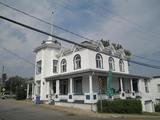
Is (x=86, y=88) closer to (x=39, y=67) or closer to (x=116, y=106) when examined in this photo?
(x=116, y=106)

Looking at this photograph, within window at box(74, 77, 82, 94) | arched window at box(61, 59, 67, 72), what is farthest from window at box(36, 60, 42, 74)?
window at box(74, 77, 82, 94)

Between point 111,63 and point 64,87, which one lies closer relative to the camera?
point 64,87

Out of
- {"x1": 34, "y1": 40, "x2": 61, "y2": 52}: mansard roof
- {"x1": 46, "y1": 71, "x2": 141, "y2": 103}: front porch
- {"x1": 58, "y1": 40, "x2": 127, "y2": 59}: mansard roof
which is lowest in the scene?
{"x1": 46, "y1": 71, "x2": 141, "y2": 103}: front porch

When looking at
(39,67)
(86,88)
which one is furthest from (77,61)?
(39,67)

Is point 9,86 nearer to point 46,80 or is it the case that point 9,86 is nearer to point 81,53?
point 46,80

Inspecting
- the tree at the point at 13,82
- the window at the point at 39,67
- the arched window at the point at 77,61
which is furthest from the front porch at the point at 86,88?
the tree at the point at 13,82

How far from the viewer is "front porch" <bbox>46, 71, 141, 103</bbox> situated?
2326cm

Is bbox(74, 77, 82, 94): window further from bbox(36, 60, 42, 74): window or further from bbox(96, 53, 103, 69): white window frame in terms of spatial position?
bbox(36, 60, 42, 74): window

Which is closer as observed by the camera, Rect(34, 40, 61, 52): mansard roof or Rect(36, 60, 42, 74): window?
Rect(34, 40, 61, 52): mansard roof

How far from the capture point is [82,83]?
86.5 ft

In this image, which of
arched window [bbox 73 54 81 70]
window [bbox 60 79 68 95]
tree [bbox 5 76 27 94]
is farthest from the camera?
tree [bbox 5 76 27 94]

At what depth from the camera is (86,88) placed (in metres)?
25.8

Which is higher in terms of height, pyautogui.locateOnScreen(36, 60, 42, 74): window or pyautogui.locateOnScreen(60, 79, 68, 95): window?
pyautogui.locateOnScreen(36, 60, 42, 74): window

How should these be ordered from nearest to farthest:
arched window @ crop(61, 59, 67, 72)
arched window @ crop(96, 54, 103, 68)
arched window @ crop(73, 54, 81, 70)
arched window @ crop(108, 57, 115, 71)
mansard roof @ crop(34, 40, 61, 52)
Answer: arched window @ crop(96, 54, 103, 68)
arched window @ crop(73, 54, 81, 70)
arched window @ crop(108, 57, 115, 71)
arched window @ crop(61, 59, 67, 72)
mansard roof @ crop(34, 40, 61, 52)
